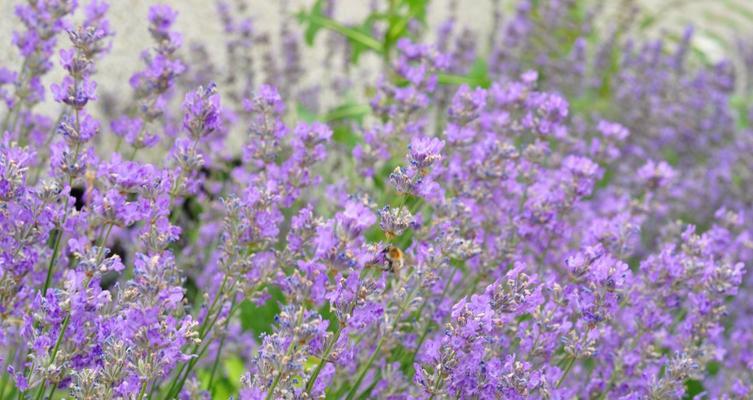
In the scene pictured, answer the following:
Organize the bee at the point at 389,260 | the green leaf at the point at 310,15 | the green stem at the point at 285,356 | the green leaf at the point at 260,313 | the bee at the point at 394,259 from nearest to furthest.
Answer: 1. the green stem at the point at 285,356
2. the bee at the point at 389,260
3. the bee at the point at 394,259
4. the green leaf at the point at 260,313
5. the green leaf at the point at 310,15

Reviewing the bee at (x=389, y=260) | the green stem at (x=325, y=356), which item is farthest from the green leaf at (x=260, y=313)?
the green stem at (x=325, y=356)

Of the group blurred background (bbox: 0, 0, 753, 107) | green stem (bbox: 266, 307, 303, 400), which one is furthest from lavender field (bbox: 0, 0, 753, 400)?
blurred background (bbox: 0, 0, 753, 107)

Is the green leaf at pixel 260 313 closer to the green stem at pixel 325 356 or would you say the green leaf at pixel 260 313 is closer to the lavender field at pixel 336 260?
the lavender field at pixel 336 260

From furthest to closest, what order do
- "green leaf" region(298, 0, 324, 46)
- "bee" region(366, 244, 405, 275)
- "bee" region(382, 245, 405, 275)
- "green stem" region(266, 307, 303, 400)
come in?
"green leaf" region(298, 0, 324, 46)
"bee" region(382, 245, 405, 275)
"bee" region(366, 244, 405, 275)
"green stem" region(266, 307, 303, 400)

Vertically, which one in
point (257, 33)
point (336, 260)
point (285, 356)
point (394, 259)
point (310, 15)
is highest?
point (257, 33)

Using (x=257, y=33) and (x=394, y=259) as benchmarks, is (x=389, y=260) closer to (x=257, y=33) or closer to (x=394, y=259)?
(x=394, y=259)

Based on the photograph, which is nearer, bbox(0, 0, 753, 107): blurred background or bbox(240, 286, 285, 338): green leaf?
bbox(240, 286, 285, 338): green leaf

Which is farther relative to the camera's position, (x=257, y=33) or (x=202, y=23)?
(x=202, y=23)

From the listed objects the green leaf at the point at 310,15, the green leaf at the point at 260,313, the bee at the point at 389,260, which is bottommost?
the bee at the point at 389,260

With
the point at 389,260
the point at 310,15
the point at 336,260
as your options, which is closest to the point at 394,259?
the point at 389,260

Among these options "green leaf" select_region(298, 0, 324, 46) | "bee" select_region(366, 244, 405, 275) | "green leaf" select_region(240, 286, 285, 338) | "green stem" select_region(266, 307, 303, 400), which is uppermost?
"green leaf" select_region(298, 0, 324, 46)

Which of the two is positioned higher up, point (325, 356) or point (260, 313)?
point (260, 313)

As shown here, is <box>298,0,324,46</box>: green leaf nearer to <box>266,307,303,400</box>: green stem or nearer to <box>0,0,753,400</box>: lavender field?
<box>0,0,753,400</box>: lavender field
